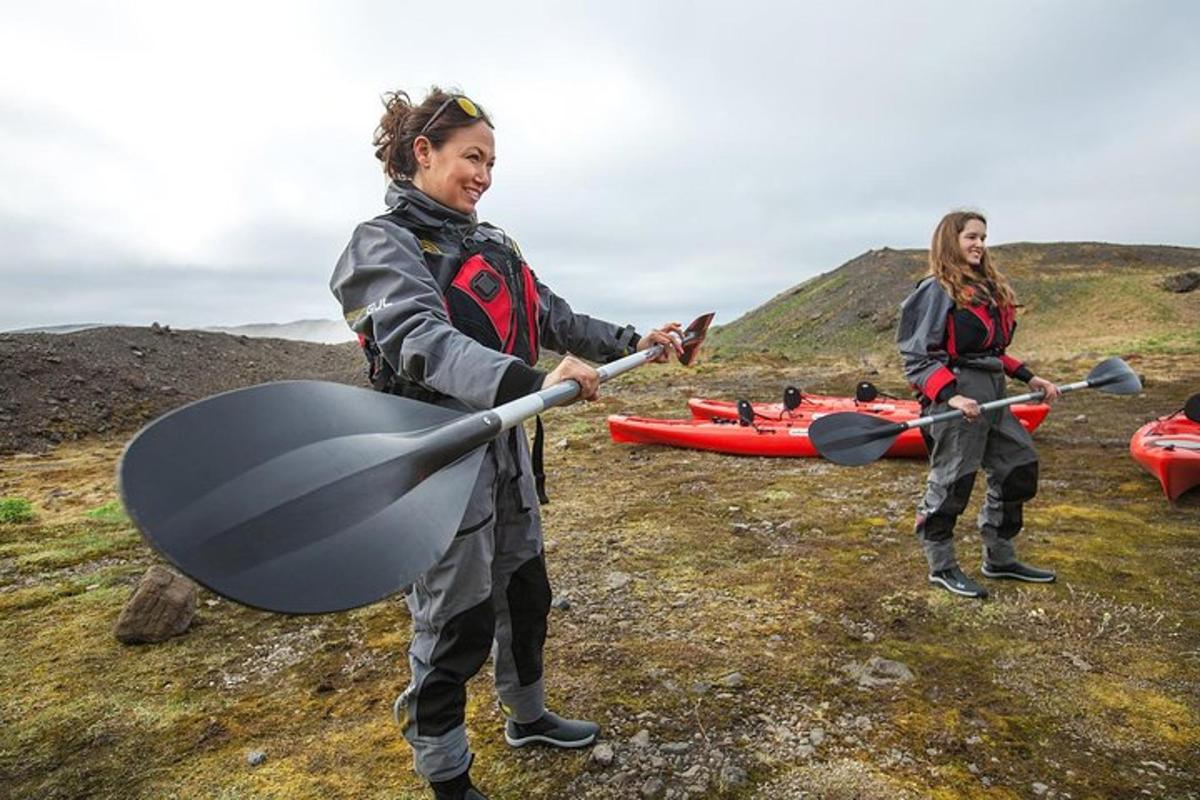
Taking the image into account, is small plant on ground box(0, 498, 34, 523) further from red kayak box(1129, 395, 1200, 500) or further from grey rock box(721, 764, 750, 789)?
red kayak box(1129, 395, 1200, 500)

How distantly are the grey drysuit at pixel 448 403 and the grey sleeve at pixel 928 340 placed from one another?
278 cm

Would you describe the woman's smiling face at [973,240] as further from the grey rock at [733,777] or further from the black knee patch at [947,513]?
the grey rock at [733,777]

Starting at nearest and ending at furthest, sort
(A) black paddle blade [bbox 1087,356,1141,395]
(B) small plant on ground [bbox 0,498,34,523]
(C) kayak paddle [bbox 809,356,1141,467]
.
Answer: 1. (C) kayak paddle [bbox 809,356,1141,467]
2. (A) black paddle blade [bbox 1087,356,1141,395]
3. (B) small plant on ground [bbox 0,498,34,523]

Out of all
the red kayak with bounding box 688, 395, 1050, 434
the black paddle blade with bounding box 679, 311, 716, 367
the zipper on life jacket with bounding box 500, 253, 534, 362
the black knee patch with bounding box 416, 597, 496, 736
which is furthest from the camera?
the red kayak with bounding box 688, 395, 1050, 434

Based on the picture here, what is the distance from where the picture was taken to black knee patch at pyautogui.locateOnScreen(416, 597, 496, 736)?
2291 millimetres

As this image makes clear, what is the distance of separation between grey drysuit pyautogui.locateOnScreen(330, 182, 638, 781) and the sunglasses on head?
0.23 m

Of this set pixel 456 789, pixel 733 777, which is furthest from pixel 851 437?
pixel 456 789

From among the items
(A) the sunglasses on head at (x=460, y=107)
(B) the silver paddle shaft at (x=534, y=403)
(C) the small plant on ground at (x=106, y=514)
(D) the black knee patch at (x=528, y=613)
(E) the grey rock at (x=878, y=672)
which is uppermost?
(A) the sunglasses on head at (x=460, y=107)

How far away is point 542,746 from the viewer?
294 cm

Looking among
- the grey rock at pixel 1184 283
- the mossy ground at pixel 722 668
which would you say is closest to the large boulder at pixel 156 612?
the mossy ground at pixel 722 668

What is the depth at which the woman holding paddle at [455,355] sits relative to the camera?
2137mm

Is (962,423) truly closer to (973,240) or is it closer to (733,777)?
(973,240)

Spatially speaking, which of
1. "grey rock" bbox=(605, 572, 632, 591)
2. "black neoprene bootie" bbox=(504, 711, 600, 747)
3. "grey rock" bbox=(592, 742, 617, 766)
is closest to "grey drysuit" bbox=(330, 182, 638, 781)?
"black neoprene bootie" bbox=(504, 711, 600, 747)

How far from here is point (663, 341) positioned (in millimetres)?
3283
